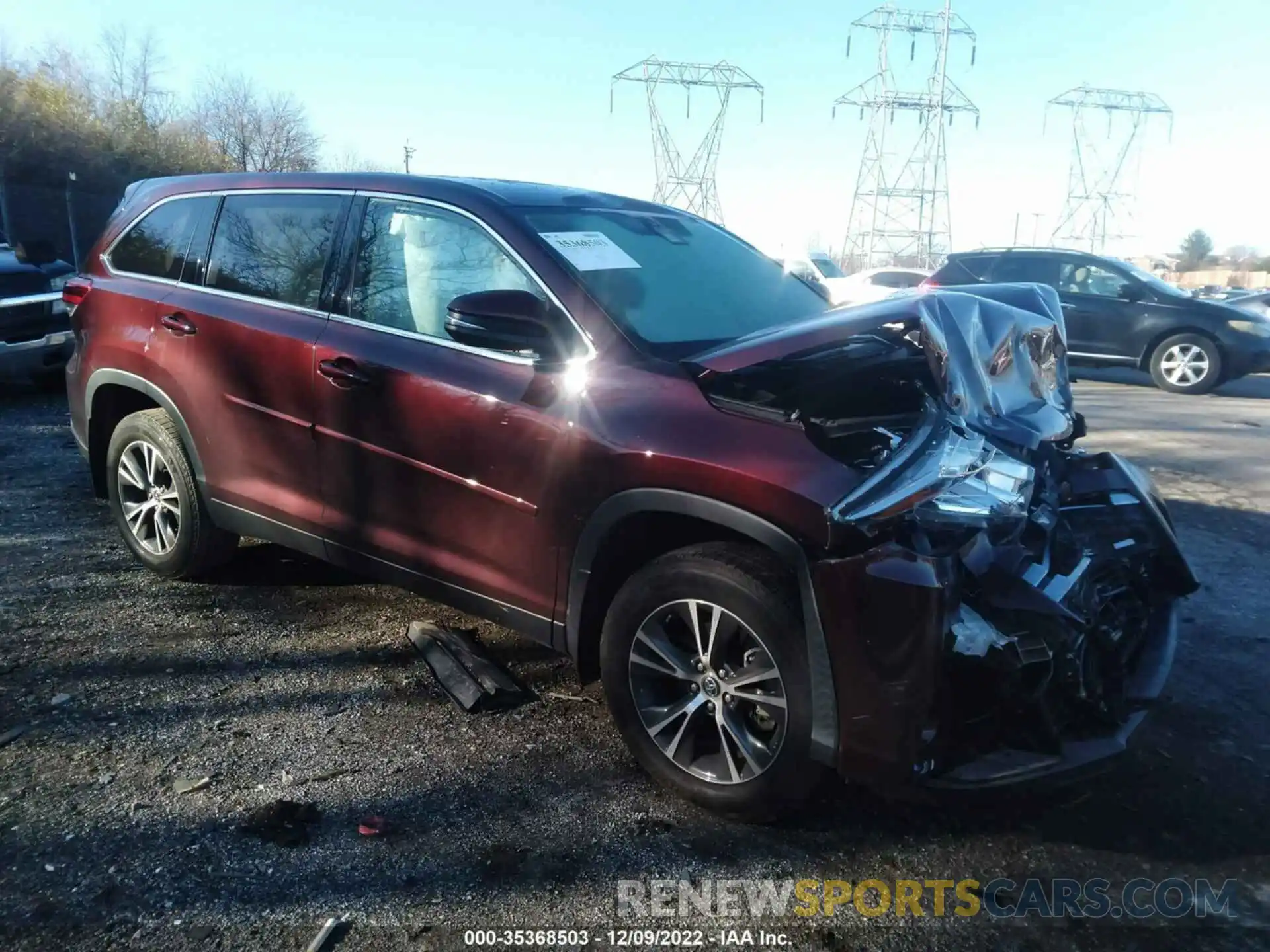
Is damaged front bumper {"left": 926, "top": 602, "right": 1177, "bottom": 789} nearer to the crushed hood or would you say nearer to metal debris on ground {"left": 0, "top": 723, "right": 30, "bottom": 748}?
the crushed hood

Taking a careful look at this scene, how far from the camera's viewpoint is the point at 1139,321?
40.5 ft

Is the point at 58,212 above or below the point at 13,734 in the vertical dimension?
above

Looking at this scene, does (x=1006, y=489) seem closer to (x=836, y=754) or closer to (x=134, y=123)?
(x=836, y=754)

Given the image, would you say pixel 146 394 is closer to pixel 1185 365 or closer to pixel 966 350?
pixel 966 350

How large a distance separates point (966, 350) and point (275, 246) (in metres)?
2.84

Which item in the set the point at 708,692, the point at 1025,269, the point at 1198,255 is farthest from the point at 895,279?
the point at 1198,255

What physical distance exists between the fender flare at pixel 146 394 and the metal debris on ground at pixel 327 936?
7.98 feet

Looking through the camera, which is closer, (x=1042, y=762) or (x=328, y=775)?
(x=1042, y=762)

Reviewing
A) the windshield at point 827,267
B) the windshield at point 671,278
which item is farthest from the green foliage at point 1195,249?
the windshield at point 671,278

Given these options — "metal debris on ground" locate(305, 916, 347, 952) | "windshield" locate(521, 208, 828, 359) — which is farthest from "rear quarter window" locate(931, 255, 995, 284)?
"metal debris on ground" locate(305, 916, 347, 952)

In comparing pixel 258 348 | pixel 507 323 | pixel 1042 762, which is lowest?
pixel 1042 762

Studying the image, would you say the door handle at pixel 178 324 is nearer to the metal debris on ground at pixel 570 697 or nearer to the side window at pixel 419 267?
the side window at pixel 419 267

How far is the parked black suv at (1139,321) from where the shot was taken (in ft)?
39.4

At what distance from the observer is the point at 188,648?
12.4ft
